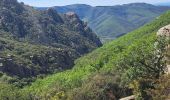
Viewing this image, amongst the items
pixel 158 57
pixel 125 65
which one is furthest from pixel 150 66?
pixel 125 65

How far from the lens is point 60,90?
127938 mm

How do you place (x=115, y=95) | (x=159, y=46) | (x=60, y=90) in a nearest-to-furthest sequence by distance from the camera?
(x=159, y=46)
(x=115, y=95)
(x=60, y=90)

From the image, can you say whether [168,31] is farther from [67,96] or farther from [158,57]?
[67,96]

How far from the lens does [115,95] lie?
4281 inches

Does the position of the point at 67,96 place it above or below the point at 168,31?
below

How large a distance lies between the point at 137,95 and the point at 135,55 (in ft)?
26.5

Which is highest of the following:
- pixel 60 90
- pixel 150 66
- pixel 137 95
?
pixel 150 66

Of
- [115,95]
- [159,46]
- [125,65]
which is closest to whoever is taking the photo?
[159,46]

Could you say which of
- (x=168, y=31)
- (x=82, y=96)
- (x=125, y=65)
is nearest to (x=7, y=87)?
(x=82, y=96)

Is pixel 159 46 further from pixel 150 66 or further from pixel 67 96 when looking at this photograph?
pixel 67 96

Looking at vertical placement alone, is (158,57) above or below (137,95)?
above

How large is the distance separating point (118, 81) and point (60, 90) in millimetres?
23440

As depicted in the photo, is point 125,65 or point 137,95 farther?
point 125,65

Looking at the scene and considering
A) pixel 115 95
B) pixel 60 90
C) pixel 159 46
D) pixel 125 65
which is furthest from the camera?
pixel 60 90
